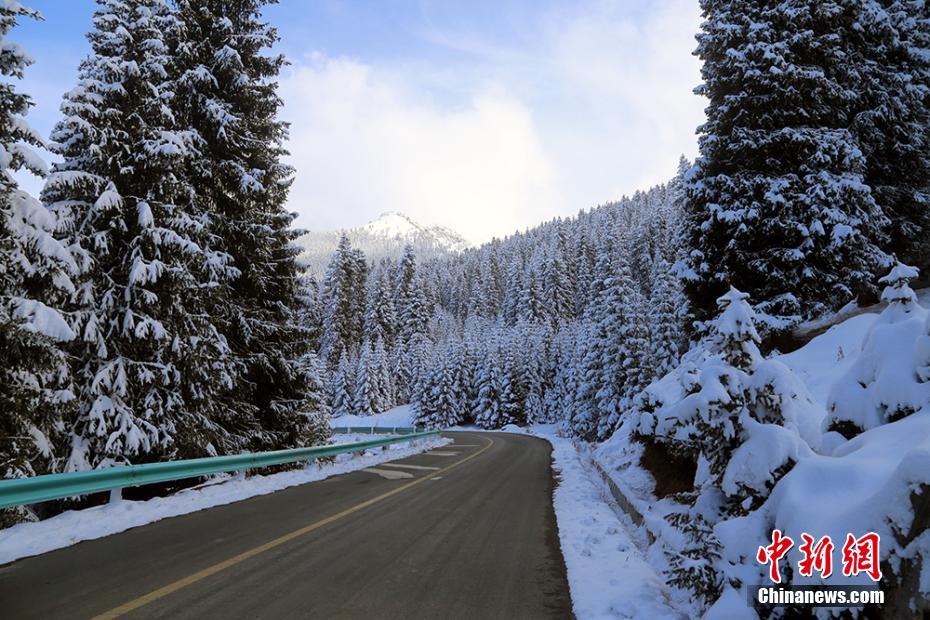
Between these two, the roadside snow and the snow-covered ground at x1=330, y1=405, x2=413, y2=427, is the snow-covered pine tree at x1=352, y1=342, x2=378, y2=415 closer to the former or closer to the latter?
the snow-covered ground at x1=330, y1=405, x2=413, y2=427

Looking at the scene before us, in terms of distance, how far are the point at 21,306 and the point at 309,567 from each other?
6.14 meters

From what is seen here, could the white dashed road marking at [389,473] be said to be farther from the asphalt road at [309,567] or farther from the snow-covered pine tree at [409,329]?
the snow-covered pine tree at [409,329]

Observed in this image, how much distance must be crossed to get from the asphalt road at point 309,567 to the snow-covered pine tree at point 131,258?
291 cm

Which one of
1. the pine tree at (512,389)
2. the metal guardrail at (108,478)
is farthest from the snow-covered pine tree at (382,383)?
the metal guardrail at (108,478)

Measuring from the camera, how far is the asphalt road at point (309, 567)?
164 inches

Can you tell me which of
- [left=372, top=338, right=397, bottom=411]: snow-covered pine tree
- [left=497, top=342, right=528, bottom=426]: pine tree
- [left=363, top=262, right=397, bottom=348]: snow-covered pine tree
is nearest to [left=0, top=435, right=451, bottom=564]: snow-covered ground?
[left=497, top=342, right=528, bottom=426]: pine tree

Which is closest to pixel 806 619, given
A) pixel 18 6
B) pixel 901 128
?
pixel 18 6

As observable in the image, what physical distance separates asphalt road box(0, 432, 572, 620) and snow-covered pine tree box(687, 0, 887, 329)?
9.87 m

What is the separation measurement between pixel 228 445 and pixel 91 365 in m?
3.83

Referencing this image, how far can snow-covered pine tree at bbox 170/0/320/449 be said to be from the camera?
13.5 metres

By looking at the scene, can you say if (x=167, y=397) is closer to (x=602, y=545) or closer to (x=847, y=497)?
(x=602, y=545)

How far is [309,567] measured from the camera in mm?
5266

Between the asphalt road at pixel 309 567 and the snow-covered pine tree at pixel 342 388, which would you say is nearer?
the asphalt road at pixel 309 567

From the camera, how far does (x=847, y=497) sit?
3.12 metres
